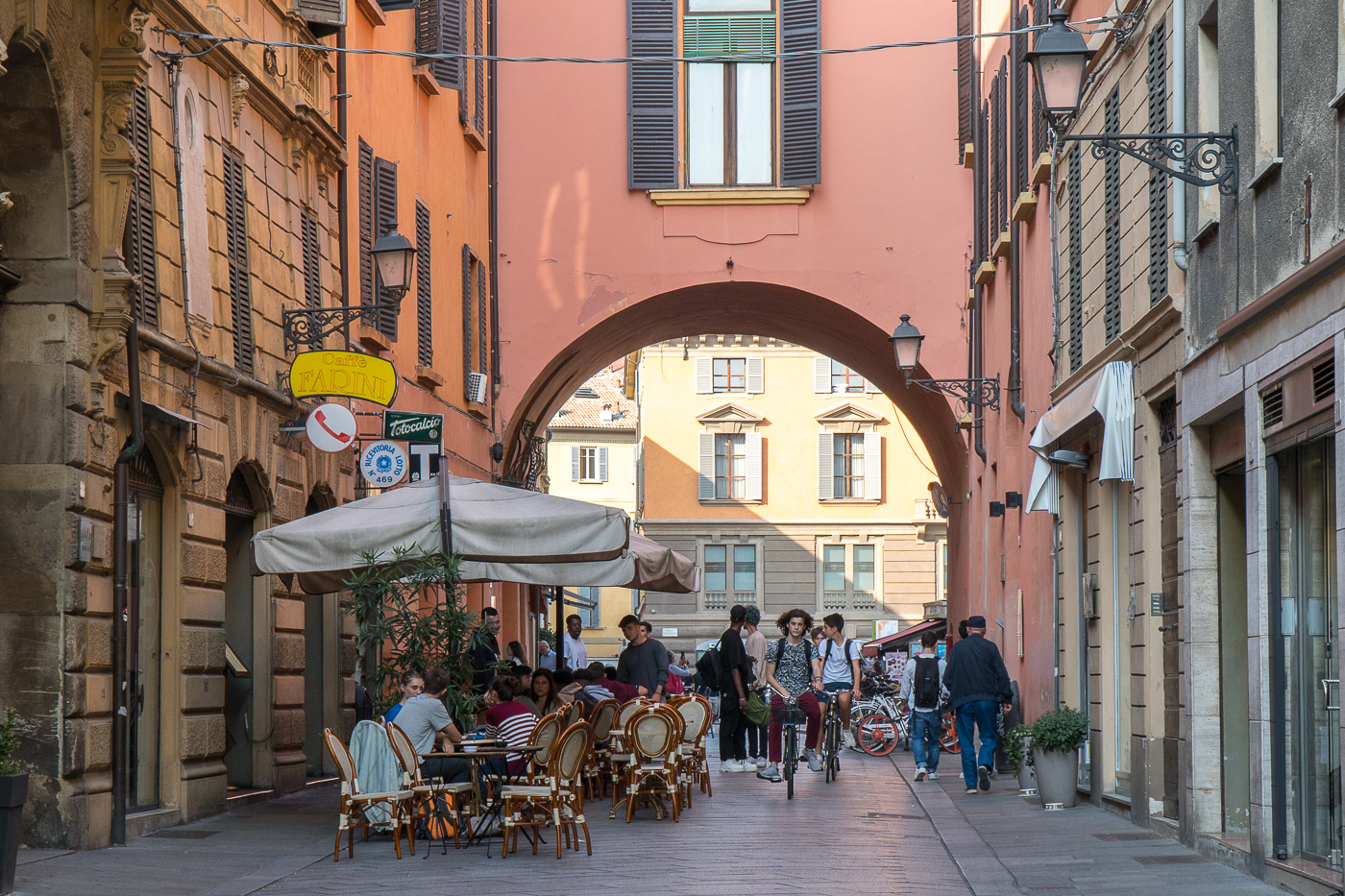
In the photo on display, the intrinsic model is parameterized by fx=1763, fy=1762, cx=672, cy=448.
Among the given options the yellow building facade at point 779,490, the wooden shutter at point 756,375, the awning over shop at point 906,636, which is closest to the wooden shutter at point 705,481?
the yellow building facade at point 779,490

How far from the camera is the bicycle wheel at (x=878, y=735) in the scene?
2277 centimetres

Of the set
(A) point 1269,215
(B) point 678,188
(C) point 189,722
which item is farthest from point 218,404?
(B) point 678,188

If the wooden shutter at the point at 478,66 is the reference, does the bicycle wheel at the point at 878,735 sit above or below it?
below

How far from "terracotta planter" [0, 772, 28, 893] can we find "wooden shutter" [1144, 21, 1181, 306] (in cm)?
755

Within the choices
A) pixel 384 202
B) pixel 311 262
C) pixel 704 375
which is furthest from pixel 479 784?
pixel 704 375

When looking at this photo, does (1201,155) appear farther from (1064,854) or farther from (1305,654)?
(1064,854)

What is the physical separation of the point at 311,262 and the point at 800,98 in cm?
991

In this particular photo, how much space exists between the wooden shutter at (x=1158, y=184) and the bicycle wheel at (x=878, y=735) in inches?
460

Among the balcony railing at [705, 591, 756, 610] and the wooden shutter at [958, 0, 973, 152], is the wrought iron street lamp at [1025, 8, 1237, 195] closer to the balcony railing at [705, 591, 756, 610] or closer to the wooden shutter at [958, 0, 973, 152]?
the wooden shutter at [958, 0, 973, 152]

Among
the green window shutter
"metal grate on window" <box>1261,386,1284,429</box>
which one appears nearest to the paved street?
"metal grate on window" <box>1261,386,1284,429</box>

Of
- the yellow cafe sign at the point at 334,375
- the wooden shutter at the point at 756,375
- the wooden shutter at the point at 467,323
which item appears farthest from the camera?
the wooden shutter at the point at 756,375

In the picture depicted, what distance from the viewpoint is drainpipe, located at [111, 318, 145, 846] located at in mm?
11266

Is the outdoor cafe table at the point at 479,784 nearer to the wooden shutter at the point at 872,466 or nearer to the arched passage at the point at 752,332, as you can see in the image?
the arched passage at the point at 752,332

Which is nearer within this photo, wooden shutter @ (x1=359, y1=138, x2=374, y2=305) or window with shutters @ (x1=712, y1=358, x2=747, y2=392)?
wooden shutter @ (x1=359, y1=138, x2=374, y2=305)
